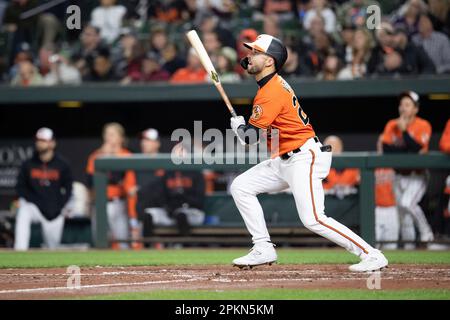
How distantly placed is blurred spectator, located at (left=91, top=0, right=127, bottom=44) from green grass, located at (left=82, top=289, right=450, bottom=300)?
7537mm

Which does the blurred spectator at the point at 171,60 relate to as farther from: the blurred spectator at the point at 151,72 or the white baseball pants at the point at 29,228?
the white baseball pants at the point at 29,228

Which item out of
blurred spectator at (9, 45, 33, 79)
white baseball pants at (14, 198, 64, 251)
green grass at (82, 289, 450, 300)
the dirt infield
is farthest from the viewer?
blurred spectator at (9, 45, 33, 79)

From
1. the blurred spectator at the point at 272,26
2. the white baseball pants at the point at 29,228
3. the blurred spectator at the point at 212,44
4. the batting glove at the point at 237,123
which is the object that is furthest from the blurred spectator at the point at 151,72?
the batting glove at the point at 237,123

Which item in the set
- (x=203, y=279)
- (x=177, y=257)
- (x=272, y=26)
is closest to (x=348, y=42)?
(x=272, y=26)

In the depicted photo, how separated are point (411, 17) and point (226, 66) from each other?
2.45 meters

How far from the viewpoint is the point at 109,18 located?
13.0m

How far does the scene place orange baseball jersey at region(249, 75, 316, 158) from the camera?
6438 millimetres

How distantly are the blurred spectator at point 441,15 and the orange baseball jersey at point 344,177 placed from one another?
2663 mm

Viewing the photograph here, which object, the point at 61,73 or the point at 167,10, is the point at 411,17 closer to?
the point at 167,10

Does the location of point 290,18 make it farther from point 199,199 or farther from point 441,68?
point 199,199

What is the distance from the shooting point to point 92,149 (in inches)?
511

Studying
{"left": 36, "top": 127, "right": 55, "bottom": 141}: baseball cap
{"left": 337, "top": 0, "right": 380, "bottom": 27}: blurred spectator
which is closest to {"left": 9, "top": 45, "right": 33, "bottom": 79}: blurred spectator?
{"left": 36, "top": 127, "right": 55, "bottom": 141}: baseball cap

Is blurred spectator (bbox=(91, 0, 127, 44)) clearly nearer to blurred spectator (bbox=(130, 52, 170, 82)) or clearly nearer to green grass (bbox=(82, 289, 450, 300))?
blurred spectator (bbox=(130, 52, 170, 82))
